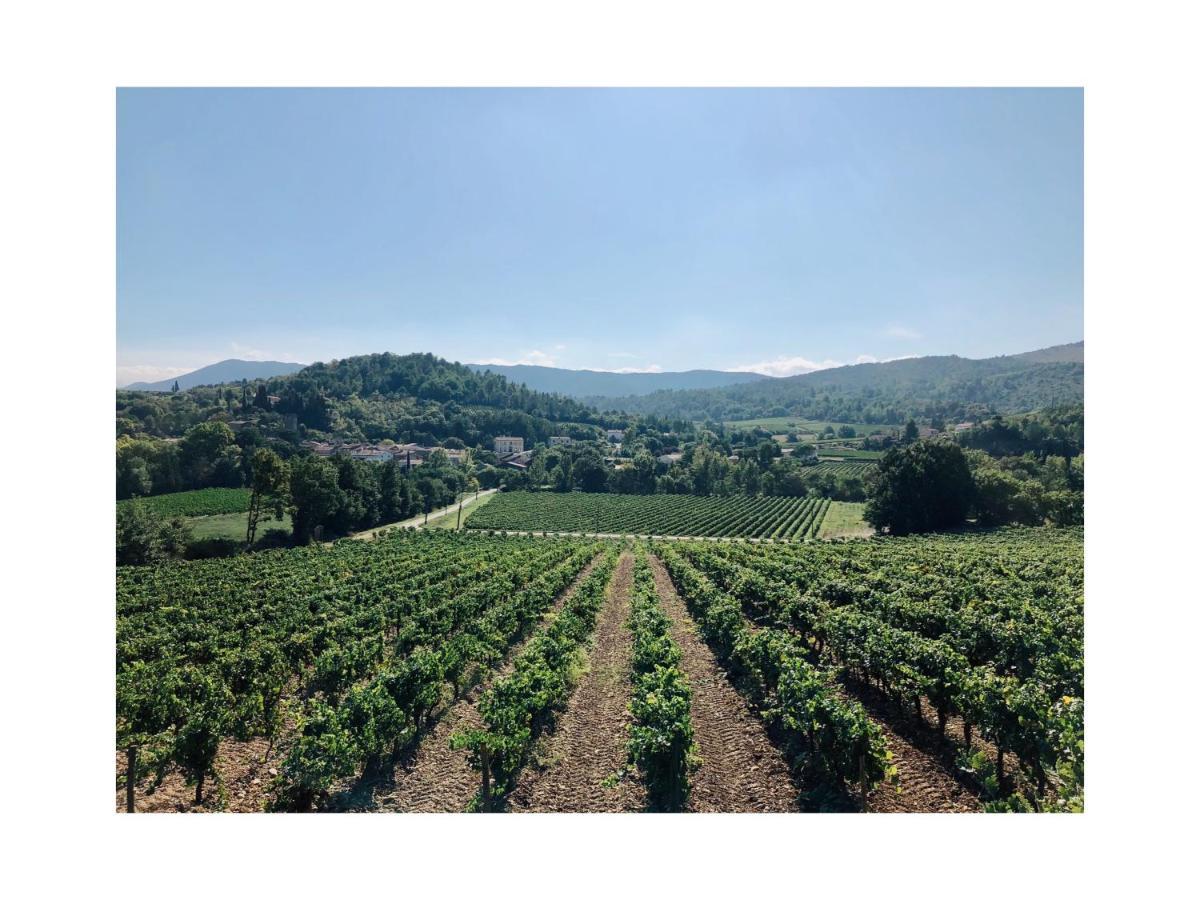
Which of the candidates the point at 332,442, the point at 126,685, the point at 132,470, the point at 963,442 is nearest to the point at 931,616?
the point at 126,685

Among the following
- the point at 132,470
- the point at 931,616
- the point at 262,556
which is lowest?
the point at 262,556

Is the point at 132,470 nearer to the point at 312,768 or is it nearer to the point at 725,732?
the point at 312,768

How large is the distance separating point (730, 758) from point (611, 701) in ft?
8.87

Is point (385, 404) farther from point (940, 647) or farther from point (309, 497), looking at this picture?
point (940, 647)

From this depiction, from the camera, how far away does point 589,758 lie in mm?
7934

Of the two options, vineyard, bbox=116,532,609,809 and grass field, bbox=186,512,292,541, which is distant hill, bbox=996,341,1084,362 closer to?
vineyard, bbox=116,532,609,809

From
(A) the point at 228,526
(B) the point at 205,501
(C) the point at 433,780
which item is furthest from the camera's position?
(B) the point at 205,501

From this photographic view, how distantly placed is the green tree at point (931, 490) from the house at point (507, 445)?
286ft

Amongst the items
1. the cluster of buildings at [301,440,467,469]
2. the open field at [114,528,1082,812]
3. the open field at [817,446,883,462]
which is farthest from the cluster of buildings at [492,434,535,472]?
the open field at [114,528,1082,812]

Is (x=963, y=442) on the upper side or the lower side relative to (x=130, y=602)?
upper

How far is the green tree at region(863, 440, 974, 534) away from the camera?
41.6m

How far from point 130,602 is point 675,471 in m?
71.5

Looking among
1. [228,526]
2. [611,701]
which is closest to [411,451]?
[228,526]

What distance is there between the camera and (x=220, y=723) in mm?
6859
